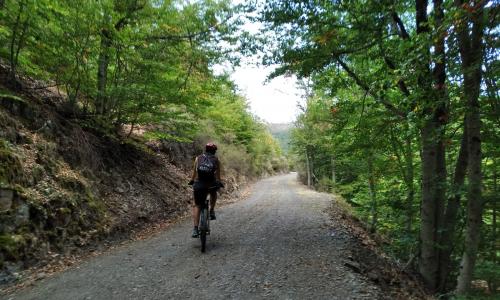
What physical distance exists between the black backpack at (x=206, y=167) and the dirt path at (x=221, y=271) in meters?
1.51

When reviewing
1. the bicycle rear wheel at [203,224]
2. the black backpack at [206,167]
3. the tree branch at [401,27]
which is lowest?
the bicycle rear wheel at [203,224]

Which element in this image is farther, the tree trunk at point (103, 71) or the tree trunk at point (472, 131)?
the tree trunk at point (103, 71)

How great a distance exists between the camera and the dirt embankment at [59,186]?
601cm

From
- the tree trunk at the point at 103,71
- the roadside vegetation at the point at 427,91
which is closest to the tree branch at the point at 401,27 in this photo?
the roadside vegetation at the point at 427,91

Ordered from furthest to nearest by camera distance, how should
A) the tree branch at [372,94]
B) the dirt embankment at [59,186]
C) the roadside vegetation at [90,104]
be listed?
1. the tree branch at [372,94]
2. the roadside vegetation at [90,104]
3. the dirt embankment at [59,186]

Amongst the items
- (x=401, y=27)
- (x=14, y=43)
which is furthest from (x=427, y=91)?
(x=14, y=43)

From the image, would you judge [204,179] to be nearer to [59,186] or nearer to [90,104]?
[59,186]

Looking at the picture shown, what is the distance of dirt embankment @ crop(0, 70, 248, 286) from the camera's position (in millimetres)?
6008

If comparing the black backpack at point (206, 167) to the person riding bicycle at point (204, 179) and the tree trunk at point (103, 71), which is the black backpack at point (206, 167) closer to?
the person riding bicycle at point (204, 179)

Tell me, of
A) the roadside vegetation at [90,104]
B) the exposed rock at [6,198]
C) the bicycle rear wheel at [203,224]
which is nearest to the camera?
the exposed rock at [6,198]

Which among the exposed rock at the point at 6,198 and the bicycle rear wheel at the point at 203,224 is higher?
the exposed rock at the point at 6,198

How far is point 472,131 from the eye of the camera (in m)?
5.29

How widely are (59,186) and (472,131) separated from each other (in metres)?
7.78

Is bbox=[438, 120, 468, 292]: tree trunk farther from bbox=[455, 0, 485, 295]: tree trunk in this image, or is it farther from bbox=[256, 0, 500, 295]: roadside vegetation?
bbox=[455, 0, 485, 295]: tree trunk
